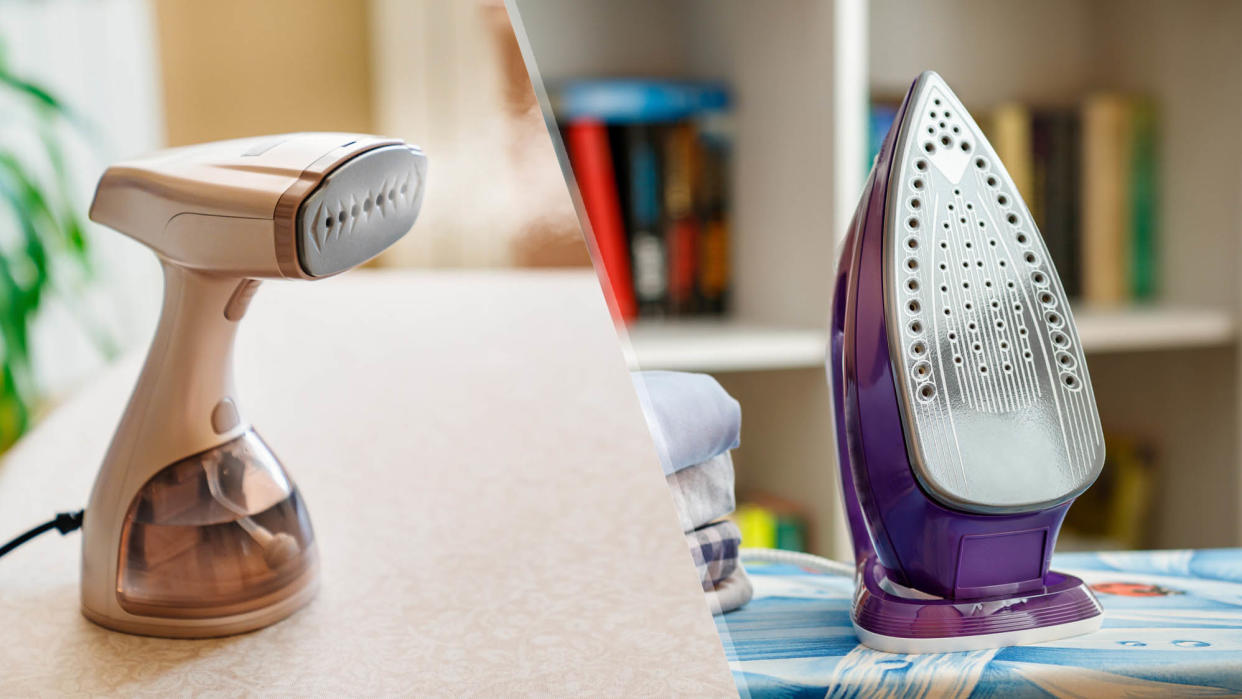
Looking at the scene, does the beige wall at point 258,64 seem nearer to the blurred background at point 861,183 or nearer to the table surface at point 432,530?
the blurred background at point 861,183

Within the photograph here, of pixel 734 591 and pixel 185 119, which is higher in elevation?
pixel 185 119

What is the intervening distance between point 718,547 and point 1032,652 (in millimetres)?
103

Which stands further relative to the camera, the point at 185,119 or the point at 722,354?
the point at 185,119

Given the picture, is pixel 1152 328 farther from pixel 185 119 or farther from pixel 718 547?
pixel 185 119

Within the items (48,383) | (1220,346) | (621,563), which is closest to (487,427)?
(621,563)

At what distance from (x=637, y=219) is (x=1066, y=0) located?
561 millimetres

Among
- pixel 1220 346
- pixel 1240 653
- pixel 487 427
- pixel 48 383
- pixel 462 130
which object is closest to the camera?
pixel 1240 653

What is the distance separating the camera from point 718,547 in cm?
33

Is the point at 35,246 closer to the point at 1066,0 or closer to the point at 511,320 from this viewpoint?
the point at 511,320

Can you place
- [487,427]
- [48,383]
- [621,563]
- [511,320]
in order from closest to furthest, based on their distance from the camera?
[621,563], [487,427], [511,320], [48,383]

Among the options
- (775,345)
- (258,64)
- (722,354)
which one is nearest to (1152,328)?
(775,345)

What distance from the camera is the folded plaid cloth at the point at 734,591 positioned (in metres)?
0.33

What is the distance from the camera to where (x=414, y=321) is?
887 mm

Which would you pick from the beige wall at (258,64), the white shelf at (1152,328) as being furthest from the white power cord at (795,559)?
the beige wall at (258,64)
